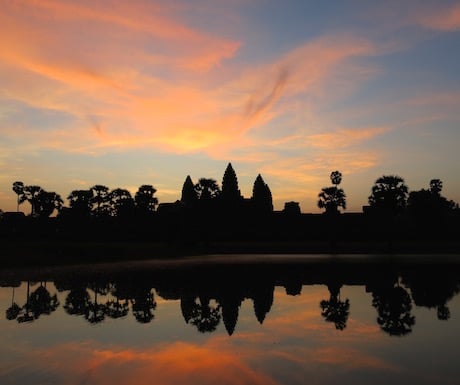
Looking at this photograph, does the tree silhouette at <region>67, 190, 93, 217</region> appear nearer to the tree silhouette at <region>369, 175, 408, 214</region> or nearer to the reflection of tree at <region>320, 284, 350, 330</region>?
the tree silhouette at <region>369, 175, 408, 214</region>

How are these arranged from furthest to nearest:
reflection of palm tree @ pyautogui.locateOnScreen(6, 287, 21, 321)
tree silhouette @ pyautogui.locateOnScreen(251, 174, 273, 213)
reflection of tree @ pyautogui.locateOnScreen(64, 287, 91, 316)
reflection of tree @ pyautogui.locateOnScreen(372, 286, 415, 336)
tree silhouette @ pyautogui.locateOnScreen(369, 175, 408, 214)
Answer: tree silhouette @ pyautogui.locateOnScreen(251, 174, 273, 213), tree silhouette @ pyautogui.locateOnScreen(369, 175, 408, 214), reflection of tree @ pyautogui.locateOnScreen(64, 287, 91, 316), reflection of palm tree @ pyautogui.locateOnScreen(6, 287, 21, 321), reflection of tree @ pyautogui.locateOnScreen(372, 286, 415, 336)

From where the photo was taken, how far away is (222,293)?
2661 cm

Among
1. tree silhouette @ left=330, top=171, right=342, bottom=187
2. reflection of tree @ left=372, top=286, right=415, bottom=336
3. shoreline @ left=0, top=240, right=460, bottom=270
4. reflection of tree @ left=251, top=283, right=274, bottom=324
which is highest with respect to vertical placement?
tree silhouette @ left=330, top=171, right=342, bottom=187

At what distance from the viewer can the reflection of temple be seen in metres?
20.1

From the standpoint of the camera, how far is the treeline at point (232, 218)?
Result: 89.1 meters

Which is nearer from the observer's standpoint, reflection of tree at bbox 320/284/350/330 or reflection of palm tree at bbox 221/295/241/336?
reflection of palm tree at bbox 221/295/241/336

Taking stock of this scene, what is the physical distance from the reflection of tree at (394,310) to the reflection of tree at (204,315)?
6.55 meters

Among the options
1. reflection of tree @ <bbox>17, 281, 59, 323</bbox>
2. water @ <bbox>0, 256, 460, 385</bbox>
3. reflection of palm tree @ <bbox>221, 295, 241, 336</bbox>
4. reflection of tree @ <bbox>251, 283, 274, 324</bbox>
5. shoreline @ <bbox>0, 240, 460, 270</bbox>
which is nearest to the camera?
water @ <bbox>0, 256, 460, 385</bbox>

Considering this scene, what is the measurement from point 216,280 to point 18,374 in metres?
21.7

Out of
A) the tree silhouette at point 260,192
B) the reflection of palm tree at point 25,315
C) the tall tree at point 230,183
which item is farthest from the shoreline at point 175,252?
the tree silhouette at point 260,192

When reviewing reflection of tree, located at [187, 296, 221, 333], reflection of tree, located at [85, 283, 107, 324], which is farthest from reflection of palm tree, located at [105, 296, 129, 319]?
reflection of tree, located at [187, 296, 221, 333]

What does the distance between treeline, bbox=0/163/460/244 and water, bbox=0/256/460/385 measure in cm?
5254

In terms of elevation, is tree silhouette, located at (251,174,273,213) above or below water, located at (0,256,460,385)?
above

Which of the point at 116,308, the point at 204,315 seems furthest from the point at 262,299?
the point at 116,308
